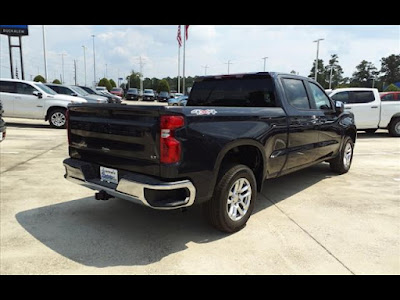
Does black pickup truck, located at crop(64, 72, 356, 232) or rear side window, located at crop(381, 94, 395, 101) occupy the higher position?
rear side window, located at crop(381, 94, 395, 101)

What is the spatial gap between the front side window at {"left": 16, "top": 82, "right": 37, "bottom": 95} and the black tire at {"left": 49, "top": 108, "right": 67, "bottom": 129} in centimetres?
110

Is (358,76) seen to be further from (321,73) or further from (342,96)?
(342,96)

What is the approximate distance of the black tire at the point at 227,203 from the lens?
3.54 metres

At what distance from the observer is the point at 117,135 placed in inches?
135

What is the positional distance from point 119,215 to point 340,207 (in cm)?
309

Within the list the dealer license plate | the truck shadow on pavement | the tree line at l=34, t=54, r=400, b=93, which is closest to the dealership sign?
the truck shadow on pavement

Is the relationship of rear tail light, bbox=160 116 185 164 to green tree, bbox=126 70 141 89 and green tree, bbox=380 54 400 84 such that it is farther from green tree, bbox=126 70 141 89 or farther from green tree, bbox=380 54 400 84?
green tree, bbox=380 54 400 84

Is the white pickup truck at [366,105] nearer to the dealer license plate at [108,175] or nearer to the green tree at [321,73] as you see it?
the dealer license plate at [108,175]

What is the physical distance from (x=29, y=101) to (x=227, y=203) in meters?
11.4

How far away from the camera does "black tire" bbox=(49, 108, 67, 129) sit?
41.4 ft

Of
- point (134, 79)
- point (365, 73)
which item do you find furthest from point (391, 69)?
point (134, 79)

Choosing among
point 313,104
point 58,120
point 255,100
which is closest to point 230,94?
point 255,100

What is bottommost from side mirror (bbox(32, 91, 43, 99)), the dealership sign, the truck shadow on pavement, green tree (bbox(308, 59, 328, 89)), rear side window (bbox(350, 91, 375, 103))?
the truck shadow on pavement

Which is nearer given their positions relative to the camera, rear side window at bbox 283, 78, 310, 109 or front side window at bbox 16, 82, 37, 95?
rear side window at bbox 283, 78, 310, 109
